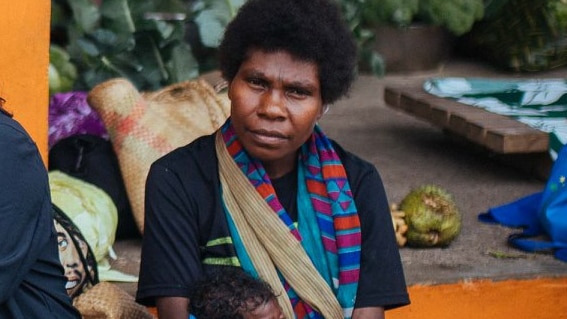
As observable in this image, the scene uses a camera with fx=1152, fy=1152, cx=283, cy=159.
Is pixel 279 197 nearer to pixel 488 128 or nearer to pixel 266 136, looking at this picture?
pixel 266 136

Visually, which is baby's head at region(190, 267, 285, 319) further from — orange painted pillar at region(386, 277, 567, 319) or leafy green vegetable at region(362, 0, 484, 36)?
leafy green vegetable at region(362, 0, 484, 36)

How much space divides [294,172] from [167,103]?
1.71 meters

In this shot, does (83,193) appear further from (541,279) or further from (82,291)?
(541,279)

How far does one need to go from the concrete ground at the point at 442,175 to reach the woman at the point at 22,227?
45.8 inches

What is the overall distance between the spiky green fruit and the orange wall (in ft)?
4.94

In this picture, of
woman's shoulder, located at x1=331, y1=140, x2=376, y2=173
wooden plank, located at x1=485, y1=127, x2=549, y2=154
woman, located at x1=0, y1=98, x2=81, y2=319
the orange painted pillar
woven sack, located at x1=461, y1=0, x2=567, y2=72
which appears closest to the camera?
woman, located at x1=0, y1=98, x2=81, y2=319

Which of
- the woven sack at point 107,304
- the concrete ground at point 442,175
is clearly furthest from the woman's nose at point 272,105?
the concrete ground at point 442,175

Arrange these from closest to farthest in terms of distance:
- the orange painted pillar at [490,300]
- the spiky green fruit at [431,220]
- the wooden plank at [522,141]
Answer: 1. the orange painted pillar at [490,300]
2. the spiky green fruit at [431,220]
3. the wooden plank at [522,141]

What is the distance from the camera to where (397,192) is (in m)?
5.34

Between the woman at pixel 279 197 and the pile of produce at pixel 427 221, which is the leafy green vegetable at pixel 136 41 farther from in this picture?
the woman at pixel 279 197

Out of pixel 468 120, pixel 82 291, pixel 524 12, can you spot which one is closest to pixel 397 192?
pixel 468 120

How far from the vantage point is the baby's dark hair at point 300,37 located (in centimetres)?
323

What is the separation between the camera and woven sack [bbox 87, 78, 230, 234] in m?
4.73

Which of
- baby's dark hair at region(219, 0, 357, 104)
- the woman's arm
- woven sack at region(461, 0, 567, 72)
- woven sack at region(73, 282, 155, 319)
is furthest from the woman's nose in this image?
woven sack at region(461, 0, 567, 72)
